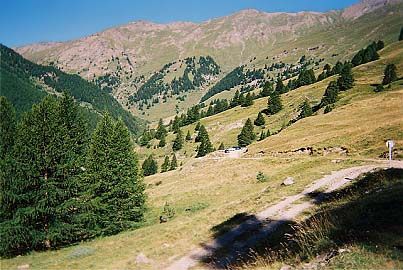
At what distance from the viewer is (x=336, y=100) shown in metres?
112

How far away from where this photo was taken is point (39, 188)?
35688mm

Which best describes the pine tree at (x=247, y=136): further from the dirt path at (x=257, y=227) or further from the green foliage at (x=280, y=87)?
the dirt path at (x=257, y=227)

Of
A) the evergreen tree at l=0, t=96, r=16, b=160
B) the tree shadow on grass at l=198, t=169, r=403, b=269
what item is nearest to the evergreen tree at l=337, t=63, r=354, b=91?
the tree shadow on grass at l=198, t=169, r=403, b=269

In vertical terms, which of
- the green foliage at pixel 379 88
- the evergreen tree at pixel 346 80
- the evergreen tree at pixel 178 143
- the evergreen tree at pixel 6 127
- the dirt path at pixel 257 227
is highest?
the evergreen tree at pixel 6 127

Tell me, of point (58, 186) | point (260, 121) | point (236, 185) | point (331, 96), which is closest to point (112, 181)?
point (58, 186)

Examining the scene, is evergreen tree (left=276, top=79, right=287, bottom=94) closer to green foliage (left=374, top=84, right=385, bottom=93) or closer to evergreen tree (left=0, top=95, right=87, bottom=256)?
green foliage (left=374, top=84, right=385, bottom=93)

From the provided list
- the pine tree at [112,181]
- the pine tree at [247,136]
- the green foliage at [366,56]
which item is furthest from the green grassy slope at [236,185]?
the green foliage at [366,56]

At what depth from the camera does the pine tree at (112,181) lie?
38.9 metres

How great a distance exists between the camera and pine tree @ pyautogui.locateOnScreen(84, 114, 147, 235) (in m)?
38.9

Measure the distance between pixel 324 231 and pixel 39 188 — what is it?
95.8ft

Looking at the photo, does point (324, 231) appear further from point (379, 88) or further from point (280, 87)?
point (280, 87)

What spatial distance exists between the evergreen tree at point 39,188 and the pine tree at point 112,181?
7.95ft

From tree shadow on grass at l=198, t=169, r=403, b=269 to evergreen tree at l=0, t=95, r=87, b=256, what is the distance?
16775 mm

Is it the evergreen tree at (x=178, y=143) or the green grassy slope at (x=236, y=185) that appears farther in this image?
the evergreen tree at (x=178, y=143)
